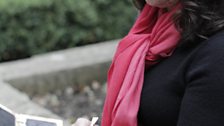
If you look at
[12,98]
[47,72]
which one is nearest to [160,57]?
[12,98]

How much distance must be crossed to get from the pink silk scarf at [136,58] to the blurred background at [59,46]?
2837mm

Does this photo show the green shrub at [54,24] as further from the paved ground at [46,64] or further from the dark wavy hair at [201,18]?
the dark wavy hair at [201,18]

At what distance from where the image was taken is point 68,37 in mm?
6570

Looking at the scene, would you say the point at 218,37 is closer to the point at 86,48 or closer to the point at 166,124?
the point at 166,124

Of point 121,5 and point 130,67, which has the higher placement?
point 121,5

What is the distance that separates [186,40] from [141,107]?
0.85ft

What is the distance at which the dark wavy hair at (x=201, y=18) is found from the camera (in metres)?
1.69

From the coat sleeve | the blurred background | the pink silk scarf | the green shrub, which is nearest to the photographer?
the coat sleeve

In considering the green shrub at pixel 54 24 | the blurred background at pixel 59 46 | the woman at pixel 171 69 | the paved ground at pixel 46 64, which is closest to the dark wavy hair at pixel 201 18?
the woman at pixel 171 69

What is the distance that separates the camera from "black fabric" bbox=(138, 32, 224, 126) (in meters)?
1.62

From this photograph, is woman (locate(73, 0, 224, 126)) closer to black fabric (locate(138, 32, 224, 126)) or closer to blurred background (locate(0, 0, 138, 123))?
black fabric (locate(138, 32, 224, 126))

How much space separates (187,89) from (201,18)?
0.20m

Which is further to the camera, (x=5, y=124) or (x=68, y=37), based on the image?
(x=68, y=37)

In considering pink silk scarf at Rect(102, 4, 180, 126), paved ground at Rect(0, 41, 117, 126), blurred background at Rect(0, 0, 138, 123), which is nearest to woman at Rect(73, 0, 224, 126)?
pink silk scarf at Rect(102, 4, 180, 126)
